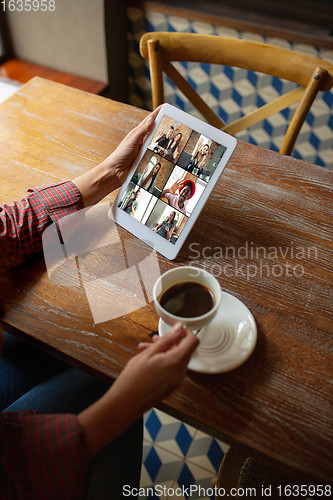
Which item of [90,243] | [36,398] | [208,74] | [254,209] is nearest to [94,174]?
[90,243]

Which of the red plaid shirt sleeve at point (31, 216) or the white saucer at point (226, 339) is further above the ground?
the red plaid shirt sleeve at point (31, 216)

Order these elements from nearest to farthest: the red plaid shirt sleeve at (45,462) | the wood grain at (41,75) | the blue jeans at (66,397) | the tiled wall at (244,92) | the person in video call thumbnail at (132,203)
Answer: the red plaid shirt sleeve at (45,462)
the blue jeans at (66,397)
the person in video call thumbnail at (132,203)
the tiled wall at (244,92)
the wood grain at (41,75)

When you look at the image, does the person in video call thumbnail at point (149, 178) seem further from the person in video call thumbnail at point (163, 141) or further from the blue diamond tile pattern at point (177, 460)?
the blue diamond tile pattern at point (177, 460)

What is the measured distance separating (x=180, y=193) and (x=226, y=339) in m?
0.35

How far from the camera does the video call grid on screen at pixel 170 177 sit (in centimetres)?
94

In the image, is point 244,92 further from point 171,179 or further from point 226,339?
point 226,339

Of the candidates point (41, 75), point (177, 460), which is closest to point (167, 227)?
point (177, 460)

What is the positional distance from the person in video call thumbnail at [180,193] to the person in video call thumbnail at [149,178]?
0.05 metres

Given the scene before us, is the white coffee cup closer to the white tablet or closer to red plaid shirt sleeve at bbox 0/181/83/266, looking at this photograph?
the white tablet

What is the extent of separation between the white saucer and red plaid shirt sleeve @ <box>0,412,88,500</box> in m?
0.24

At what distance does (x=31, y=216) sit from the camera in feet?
3.20

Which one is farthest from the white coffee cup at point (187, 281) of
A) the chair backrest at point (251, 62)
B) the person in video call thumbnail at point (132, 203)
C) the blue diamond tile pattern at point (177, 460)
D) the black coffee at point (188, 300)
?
the blue diamond tile pattern at point (177, 460)

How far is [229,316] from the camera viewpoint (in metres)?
0.83

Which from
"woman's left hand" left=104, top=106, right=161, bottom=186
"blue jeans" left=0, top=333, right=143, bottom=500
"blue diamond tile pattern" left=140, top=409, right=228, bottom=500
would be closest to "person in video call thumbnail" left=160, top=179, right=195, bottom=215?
"woman's left hand" left=104, top=106, right=161, bottom=186
